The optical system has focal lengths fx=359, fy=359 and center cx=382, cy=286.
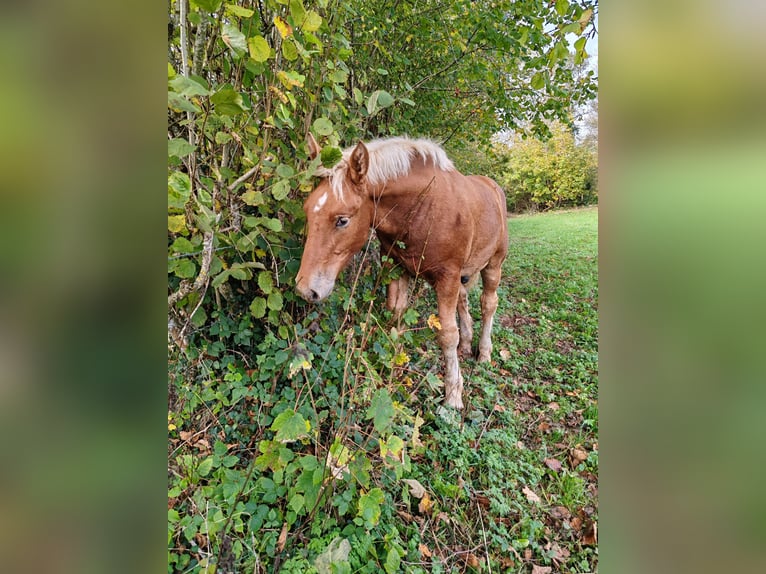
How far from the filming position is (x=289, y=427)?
4.66 feet

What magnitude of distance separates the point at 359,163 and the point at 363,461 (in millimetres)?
1705

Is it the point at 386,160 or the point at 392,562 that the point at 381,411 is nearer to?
the point at 392,562

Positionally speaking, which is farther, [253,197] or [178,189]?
[253,197]

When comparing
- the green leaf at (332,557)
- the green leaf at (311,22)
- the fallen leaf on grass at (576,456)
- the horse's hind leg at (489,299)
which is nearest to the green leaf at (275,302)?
the green leaf at (332,557)

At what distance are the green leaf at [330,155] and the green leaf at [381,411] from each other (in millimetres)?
1054

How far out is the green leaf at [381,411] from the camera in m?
1.45

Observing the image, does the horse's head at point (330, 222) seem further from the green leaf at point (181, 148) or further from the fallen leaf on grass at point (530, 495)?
the fallen leaf on grass at point (530, 495)

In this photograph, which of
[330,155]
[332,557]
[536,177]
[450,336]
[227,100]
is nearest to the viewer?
[227,100]

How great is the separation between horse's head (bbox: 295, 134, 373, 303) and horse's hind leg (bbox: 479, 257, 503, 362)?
2.25m

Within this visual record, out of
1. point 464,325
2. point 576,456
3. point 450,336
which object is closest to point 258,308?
point 450,336

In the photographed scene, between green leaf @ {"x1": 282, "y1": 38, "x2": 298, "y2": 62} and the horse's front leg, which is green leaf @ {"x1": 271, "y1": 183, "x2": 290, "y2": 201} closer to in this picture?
green leaf @ {"x1": 282, "y1": 38, "x2": 298, "y2": 62}
